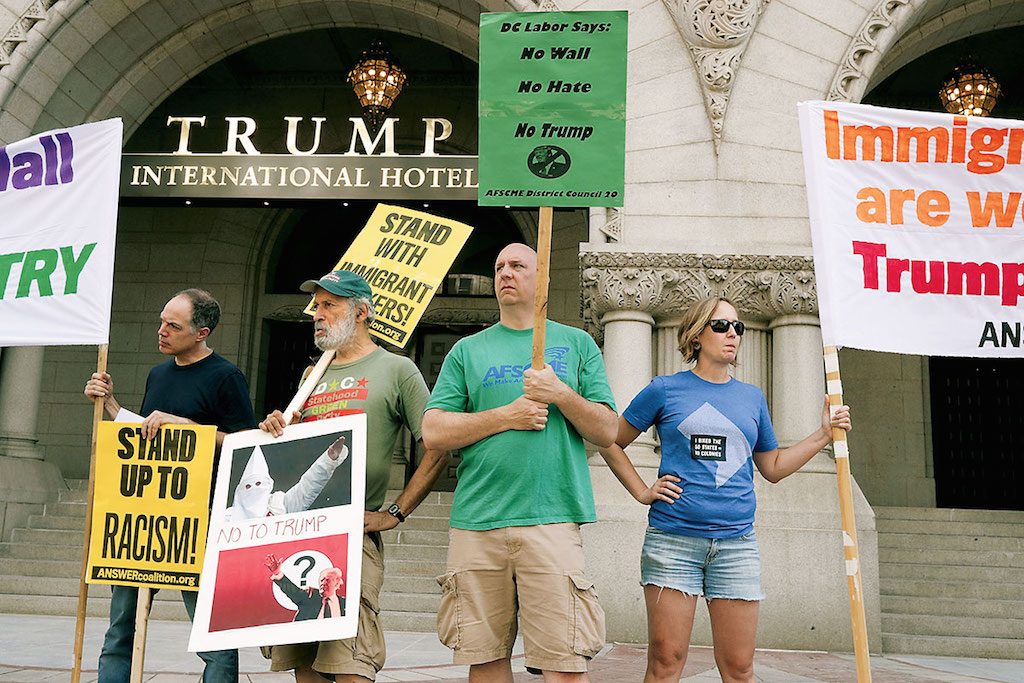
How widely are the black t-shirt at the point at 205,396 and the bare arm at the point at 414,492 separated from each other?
1001 millimetres

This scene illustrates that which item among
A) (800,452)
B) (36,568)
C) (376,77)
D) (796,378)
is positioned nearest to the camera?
(800,452)

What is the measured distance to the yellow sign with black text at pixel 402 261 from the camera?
5.01 meters

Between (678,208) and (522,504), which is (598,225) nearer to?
(678,208)

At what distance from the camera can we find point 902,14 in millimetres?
8219

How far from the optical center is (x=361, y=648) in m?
3.53

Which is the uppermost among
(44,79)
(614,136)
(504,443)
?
(44,79)

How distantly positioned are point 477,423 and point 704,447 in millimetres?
1046

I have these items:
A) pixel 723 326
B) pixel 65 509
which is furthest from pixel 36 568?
pixel 723 326

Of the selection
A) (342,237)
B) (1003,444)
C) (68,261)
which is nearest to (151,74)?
(342,237)

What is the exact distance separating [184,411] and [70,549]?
6388mm

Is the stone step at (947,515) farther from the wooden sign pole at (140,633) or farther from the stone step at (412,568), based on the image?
the wooden sign pole at (140,633)

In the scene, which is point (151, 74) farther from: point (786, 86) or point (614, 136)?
point (614, 136)

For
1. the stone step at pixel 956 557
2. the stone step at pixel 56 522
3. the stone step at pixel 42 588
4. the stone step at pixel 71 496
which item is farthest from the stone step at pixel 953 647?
the stone step at pixel 71 496

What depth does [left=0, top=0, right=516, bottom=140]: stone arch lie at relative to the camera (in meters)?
9.52
